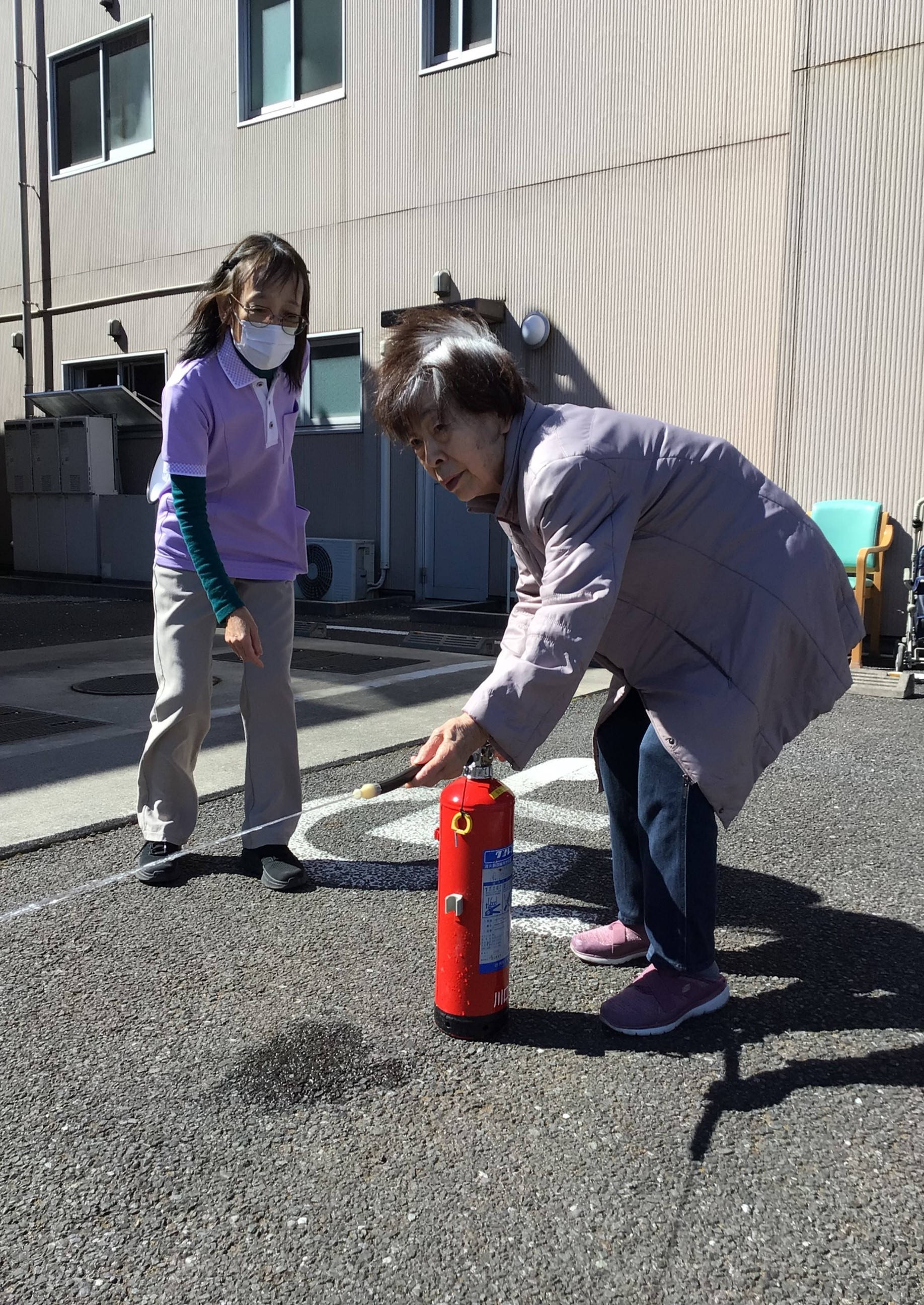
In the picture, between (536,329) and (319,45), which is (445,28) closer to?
(319,45)

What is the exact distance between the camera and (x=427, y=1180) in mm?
2041

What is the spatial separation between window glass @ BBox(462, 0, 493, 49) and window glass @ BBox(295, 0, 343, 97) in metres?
1.59

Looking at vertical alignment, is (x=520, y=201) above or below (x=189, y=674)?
above

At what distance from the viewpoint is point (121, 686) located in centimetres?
696

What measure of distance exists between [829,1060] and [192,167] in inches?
521

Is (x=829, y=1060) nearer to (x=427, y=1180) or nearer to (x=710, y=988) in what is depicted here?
(x=710, y=988)

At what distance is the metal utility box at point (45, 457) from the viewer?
1405cm

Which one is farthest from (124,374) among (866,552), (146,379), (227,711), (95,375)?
(866,552)

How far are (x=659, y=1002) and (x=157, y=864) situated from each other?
172 cm

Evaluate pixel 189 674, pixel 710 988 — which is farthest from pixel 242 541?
pixel 710 988

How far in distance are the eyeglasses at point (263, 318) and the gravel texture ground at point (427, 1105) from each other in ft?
5.73

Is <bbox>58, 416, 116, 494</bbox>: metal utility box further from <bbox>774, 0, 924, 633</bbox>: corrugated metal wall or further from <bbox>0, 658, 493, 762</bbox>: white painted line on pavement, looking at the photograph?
<bbox>774, 0, 924, 633</bbox>: corrugated metal wall

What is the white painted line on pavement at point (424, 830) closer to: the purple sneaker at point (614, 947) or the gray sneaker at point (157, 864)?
the gray sneaker at point (157, 864)

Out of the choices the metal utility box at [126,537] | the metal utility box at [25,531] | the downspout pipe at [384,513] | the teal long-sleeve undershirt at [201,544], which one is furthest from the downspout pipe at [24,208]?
the teal long-sleeve undershirt at [201,544]
